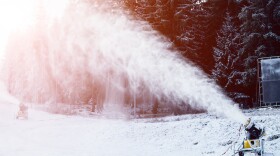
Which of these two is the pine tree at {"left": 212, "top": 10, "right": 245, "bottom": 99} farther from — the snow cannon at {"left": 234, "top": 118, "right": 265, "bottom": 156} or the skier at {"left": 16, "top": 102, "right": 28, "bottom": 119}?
the snow cannon at {"left": 234, "top": 118, "right": 265, "bottom": 156}

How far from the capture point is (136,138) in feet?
92.3

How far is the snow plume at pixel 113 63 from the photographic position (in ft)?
116

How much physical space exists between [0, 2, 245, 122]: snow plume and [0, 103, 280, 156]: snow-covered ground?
1.93 metres

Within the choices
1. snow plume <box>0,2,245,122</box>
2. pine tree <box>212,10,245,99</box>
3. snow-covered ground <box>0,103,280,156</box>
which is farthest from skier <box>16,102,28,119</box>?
pine tree <box>212,10,245,99</box>

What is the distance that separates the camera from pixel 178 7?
42.8 m

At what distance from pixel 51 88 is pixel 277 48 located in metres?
44.6

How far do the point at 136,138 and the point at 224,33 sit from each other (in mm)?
17932

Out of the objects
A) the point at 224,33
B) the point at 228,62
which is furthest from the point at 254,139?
the point at 224,33

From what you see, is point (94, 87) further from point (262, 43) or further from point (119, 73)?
point (262, 43)

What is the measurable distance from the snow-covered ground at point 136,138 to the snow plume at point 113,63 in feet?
6.33

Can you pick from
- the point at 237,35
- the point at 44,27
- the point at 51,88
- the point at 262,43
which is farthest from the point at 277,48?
the point at 51,88

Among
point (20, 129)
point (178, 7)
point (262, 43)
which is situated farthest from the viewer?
point (178, 7)

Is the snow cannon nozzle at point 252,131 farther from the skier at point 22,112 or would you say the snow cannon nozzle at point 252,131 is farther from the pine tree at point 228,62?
the skier at point 22,112

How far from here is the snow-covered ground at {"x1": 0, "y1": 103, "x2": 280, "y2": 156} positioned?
22742mm
